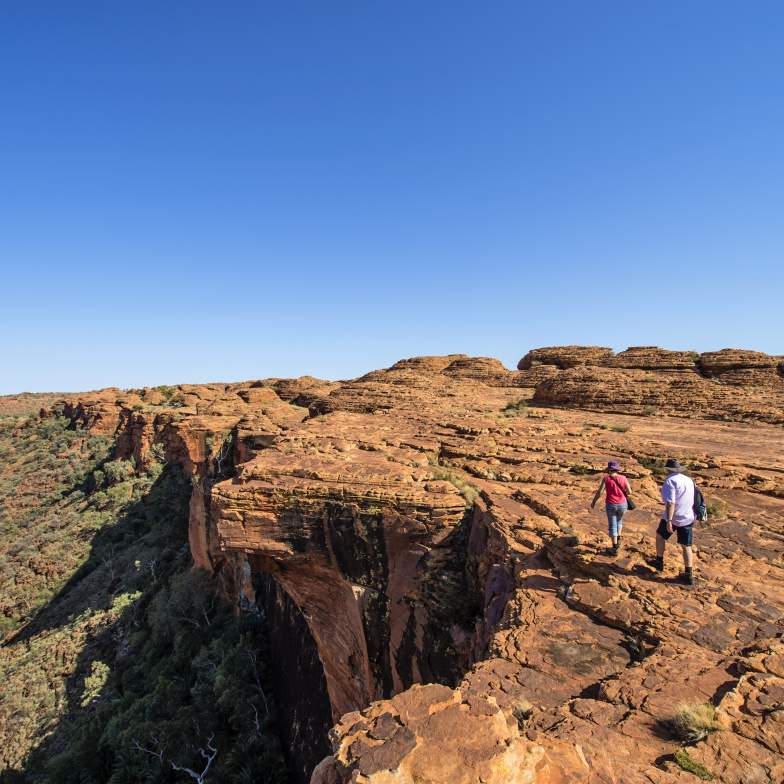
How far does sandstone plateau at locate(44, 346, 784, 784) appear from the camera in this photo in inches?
122

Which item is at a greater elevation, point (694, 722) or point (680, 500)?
point (680, 500)

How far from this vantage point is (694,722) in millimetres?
3271

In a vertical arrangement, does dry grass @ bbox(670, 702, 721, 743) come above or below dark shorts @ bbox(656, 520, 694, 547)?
below

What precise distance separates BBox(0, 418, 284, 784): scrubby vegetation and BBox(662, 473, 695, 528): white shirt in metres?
16.8

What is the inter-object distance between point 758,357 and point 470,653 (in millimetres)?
25046

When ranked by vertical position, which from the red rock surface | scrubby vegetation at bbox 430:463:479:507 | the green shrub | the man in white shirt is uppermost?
the red rock surface

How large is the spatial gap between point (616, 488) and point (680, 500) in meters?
0.89

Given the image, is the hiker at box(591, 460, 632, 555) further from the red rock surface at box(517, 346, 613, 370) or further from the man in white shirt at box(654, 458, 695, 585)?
the red rock surface at box(517, 346, 613, 370)

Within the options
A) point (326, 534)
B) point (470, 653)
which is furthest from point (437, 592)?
point (326, 534)

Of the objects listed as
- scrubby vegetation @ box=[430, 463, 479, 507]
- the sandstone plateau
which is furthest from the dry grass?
scrubby vegetation @ box=[430, 463, 479, 507]

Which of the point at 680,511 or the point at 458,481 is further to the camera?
the point at 458,481

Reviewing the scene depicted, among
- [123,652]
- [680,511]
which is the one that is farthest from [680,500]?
[123,652]

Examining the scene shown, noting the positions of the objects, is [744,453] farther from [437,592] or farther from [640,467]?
[437,592]

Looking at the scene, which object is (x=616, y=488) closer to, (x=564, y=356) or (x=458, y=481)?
(x=458, y=481)
